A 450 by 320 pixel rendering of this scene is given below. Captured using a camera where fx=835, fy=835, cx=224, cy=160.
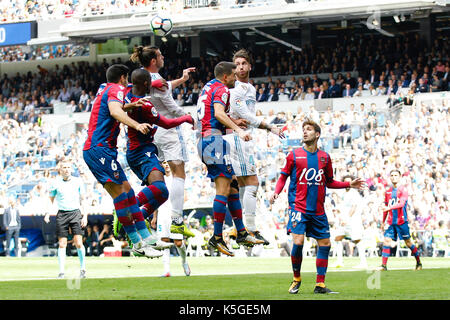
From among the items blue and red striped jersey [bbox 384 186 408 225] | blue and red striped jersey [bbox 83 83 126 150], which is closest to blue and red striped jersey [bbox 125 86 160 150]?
blue and red striped jersey [bbox 83 83 126 150]

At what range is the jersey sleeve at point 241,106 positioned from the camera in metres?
12.4

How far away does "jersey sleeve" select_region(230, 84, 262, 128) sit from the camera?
40.7 feet

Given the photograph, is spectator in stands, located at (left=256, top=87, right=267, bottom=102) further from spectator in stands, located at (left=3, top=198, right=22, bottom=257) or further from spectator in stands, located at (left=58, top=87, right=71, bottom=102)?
spectator in stands, located at (left=3, top=198, right=22, bottom=257)

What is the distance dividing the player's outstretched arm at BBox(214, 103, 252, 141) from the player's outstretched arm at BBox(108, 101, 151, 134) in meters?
1.49

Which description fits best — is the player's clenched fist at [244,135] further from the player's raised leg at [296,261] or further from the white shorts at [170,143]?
the player's raised leg at [296,261]

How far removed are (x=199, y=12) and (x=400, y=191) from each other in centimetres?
2252

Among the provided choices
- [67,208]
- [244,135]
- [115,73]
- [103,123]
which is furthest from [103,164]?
[67,208]

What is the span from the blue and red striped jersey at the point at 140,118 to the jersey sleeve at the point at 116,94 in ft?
0.48

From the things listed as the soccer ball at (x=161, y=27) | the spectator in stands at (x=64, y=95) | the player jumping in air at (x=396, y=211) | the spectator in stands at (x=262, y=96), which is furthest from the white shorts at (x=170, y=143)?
the spectator in stands at (x=64, y=95)

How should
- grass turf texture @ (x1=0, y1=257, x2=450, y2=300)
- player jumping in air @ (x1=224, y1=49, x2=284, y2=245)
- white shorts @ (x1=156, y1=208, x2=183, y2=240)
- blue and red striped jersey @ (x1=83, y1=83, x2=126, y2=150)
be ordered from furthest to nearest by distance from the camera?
white shorts @ (x1=156, y1=208, x2=183, y2=240) < player jumping in air @ (x1=224, y1=49, x2=284, y2=245) < blue and red striped jersey @ (x1=83, y1=83, x2=126, y2=150) < grass turf texture @ (x1=0, y1=257, x2=450, y2=300)

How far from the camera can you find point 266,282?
45.9ft
